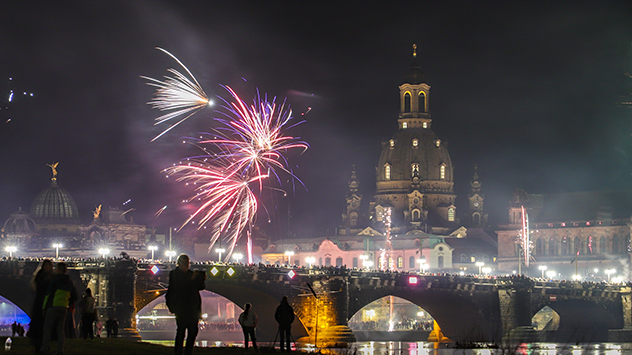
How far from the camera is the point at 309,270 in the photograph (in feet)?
283

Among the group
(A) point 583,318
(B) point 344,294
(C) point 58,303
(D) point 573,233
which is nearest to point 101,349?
(C) point 58,303

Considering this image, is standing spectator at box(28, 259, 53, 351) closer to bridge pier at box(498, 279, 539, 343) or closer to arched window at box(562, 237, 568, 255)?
bridge pier at box(498, 279, 539, 343)

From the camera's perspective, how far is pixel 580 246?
182 metres

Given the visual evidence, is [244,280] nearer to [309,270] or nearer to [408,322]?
[309,270]

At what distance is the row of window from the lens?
175m

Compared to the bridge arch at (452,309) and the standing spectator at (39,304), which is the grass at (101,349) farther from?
the bridge arch at (452,309)

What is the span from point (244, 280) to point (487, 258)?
417 feet

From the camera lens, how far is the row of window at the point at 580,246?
17530 cm

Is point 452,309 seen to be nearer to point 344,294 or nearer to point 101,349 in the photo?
point 344,294

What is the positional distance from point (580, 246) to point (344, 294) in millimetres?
107973

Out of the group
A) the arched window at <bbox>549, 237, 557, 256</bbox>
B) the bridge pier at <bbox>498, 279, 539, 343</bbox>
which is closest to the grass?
the bridge pier at <bbox>498, 279, 539, 343</bbox>

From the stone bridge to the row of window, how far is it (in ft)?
221

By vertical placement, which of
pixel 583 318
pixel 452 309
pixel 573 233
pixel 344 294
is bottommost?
pixel 583 318

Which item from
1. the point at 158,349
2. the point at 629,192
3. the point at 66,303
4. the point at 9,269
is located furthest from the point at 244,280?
the point at 629,192
